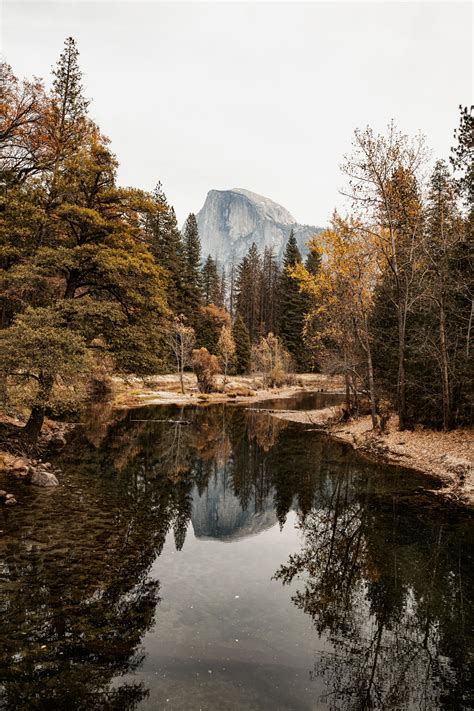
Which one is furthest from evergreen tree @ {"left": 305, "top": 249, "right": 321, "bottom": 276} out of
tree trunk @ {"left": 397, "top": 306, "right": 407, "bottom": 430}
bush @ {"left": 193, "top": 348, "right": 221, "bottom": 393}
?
bush @ {"left": 193, "top": 348, "right": 221, "bottom": 393}

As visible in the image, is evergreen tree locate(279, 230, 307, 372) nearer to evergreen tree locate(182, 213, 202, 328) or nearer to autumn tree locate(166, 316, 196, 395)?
evergreen tree locate(182, 213, 202, 328)

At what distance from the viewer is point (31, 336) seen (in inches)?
482

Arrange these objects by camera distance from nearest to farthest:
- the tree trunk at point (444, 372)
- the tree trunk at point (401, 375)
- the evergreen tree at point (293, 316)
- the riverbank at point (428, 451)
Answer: the riverbank at point (428, 451)
the tree trunk at point (444, 372)
the tree trunk at point (401, 375)
the evergreen tree at point (293, 316)

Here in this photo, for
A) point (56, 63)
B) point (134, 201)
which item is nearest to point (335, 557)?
point (134, 201)

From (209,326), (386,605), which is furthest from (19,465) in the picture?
(209,326)

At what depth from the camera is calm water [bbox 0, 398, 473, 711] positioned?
4.93 m

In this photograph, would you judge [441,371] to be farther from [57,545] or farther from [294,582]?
[57,545]

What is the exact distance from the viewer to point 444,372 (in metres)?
17.4

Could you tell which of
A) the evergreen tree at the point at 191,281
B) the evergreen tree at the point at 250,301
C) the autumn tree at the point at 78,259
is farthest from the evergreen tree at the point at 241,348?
the autumn tree at the point at 78,259

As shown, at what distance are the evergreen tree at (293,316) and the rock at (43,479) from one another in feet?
187

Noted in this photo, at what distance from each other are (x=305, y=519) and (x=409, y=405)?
40.2ft

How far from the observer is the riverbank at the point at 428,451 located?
521 inches

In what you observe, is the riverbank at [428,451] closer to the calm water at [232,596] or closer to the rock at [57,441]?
the calm water at [232,596]

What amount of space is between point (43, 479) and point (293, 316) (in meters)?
62.7
